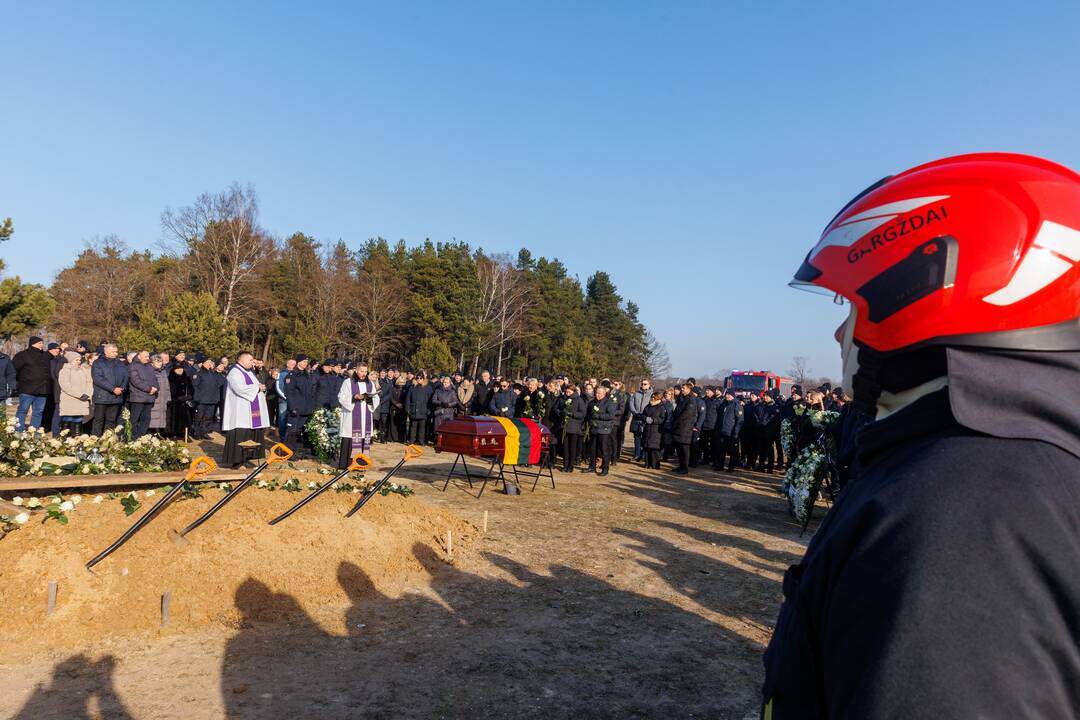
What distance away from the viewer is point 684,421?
15461 millimetres

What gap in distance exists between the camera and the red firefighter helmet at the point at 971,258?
1.05m

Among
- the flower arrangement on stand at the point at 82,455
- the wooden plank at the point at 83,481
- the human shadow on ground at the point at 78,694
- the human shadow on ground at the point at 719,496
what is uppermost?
the flower arrangement on stand at the point at 82,455

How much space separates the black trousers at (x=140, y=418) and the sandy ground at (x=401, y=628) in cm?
851

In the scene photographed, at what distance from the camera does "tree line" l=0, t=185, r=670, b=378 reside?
32347mm

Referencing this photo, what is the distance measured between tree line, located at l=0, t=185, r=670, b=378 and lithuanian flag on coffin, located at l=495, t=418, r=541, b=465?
21952 mm

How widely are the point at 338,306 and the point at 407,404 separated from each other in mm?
28414

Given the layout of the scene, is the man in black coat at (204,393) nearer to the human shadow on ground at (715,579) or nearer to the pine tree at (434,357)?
the human shadow on ground at (715,579)

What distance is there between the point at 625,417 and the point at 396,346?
32236mm

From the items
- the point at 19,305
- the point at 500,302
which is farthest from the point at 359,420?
the point at 500,302

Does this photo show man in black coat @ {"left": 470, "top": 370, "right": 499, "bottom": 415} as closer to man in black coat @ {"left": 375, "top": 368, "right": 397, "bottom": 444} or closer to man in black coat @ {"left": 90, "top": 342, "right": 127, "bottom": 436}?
man in black coat @ {"left": 375, "top": 368, "right": 397, "bottom": 444}

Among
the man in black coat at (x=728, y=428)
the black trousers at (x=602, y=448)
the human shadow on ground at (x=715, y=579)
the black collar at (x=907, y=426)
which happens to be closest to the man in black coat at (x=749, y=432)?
the man in black coat at (x=728, y=428)

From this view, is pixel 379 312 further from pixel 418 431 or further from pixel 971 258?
pixel 971 258

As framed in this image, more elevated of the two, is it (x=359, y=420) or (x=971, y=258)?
(x=971, y=258)

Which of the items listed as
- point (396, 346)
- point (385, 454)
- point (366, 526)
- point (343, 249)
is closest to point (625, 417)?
point (385, 454)
